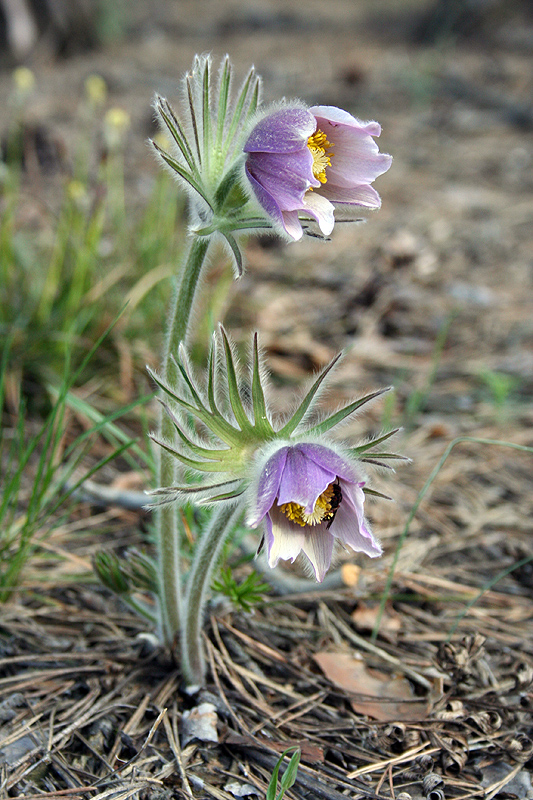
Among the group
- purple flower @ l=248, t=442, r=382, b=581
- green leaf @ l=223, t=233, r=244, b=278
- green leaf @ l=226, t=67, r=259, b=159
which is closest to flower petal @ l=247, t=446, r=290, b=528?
purple flower @ l=248, t=442, r=382, b=581

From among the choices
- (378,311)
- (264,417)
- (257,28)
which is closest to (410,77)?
(257,28)

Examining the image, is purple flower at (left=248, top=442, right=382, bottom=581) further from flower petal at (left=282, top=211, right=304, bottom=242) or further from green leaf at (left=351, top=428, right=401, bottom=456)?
flower petal at (left=282, top=211, right=304, bottom=242)

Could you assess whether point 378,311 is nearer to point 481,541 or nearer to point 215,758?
point 481,541

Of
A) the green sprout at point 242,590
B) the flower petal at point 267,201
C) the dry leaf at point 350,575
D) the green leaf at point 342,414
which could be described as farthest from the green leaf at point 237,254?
the dry leaf at point 350,575

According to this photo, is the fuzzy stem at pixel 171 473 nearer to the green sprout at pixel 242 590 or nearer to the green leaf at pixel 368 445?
the green sprout at pixel 242 590

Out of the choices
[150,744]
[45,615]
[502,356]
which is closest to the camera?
[150,744]

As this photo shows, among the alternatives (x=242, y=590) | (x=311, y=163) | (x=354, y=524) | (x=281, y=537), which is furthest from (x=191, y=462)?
(x=311, y=163)

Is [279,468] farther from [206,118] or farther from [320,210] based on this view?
[206,118]
